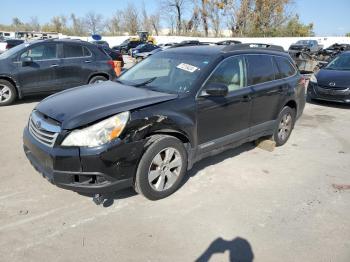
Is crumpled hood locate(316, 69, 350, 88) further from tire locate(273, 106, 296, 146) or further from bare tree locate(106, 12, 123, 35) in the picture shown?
bare tree locate(106, 12, 123, 35)

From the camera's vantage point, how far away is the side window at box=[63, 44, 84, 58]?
910 cm

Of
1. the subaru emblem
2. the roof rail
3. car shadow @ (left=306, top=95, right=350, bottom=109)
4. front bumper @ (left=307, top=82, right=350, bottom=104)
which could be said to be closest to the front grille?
the subaru emblem

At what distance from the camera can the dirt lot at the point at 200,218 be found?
3000 millimetres

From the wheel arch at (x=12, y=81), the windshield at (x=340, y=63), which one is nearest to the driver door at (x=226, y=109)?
the wheel arch at (x=12, y=81)

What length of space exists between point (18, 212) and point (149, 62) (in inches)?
108

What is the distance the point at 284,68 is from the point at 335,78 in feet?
14.3

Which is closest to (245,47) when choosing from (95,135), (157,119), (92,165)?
(157,119)

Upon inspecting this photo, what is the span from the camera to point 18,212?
3514mm

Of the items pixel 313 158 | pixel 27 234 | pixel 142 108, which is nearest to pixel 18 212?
pixel 27 234

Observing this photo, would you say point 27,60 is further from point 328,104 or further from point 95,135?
point 328,104

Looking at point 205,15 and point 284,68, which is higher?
point 205,15

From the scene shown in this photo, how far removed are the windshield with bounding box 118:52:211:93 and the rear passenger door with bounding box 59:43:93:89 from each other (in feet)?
15.1

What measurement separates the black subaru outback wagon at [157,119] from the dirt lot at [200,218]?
0.39 m

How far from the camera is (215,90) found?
393 cm
